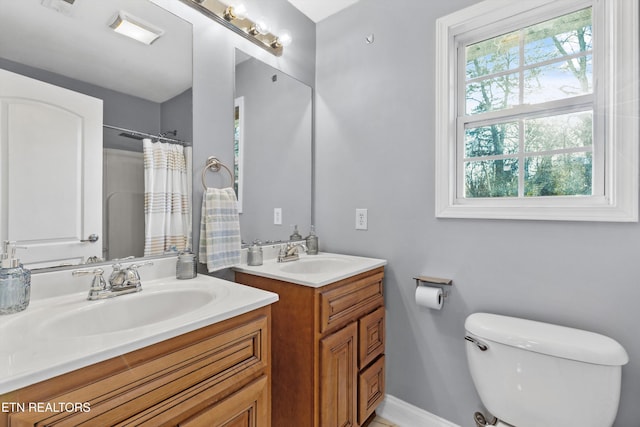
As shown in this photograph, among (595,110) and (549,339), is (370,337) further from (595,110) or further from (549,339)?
(595,110)

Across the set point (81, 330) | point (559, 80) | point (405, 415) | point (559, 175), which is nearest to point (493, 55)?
point (559, 80)

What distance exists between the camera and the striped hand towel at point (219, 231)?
1.38 meters

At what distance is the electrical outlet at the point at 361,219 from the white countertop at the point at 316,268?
0.62 ft

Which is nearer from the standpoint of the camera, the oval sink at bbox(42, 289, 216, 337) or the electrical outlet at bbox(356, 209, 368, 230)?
the oval sink at bbox(42, 289, 216, 337)

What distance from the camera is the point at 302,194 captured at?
2.02 m

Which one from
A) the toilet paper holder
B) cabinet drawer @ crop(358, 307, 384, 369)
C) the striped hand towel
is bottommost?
cabinet drawer @ crop(358, 307, 384, 369)

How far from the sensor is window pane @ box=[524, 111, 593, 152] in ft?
4.27

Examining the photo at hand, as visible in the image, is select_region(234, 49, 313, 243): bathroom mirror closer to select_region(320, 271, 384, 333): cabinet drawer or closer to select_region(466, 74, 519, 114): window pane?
select_region(320, 271, 384, 333): cabinet drawer

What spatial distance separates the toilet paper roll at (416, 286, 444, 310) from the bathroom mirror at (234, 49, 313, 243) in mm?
839

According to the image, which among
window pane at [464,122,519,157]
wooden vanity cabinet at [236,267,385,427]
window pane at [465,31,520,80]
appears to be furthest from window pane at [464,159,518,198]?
wooden vanity cabinet at [236,267,385,427]

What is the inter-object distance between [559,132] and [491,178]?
330 millimetres

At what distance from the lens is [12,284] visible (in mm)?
841

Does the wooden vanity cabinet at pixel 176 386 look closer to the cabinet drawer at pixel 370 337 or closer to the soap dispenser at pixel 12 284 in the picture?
the soap dispenser at pixel 12 284

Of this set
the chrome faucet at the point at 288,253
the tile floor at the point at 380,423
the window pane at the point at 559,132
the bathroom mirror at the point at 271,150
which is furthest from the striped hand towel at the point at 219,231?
the window pane at the point at 559,132
